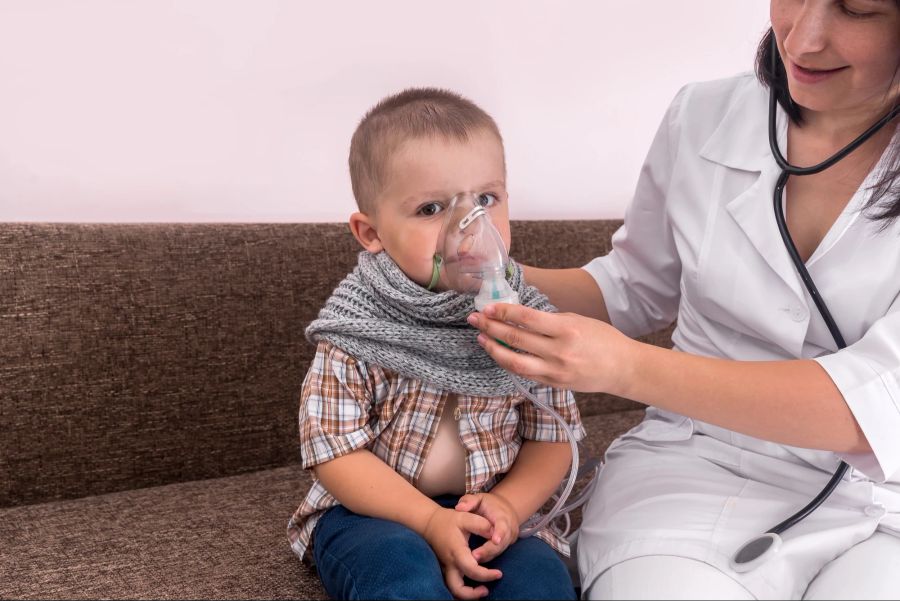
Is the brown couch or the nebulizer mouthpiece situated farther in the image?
the brown couch

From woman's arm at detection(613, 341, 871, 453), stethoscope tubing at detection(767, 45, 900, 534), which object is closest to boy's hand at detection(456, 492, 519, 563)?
woman's arm at detection(613, 341, 871, 453)

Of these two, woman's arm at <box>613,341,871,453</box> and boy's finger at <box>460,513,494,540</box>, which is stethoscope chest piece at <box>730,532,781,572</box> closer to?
woman's arm at <box>613,341,871,453</box>

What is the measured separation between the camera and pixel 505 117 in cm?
220

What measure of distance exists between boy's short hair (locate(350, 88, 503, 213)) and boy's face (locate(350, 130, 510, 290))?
1 cm

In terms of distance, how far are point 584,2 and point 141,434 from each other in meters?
1.47

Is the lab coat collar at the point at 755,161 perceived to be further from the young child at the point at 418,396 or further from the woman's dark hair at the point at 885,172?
the young child at the point at 418,396

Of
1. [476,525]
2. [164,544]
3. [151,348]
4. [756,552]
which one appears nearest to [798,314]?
[756,552]

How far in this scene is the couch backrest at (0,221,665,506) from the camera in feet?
5.38

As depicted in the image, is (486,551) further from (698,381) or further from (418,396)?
(698,381)

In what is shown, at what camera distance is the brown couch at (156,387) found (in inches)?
60.7

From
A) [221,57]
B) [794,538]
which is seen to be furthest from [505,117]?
[794,538]

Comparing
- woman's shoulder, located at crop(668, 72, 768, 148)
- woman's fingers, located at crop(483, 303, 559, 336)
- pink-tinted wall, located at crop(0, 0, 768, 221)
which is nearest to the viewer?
woman's fingers, located at crop(483, 303, 559, 336)

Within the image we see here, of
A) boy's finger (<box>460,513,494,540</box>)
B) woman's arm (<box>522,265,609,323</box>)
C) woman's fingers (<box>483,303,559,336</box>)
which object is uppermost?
woman's fingers (<box>483,303,559,336</box>)

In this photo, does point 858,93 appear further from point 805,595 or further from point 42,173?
point 42,173
